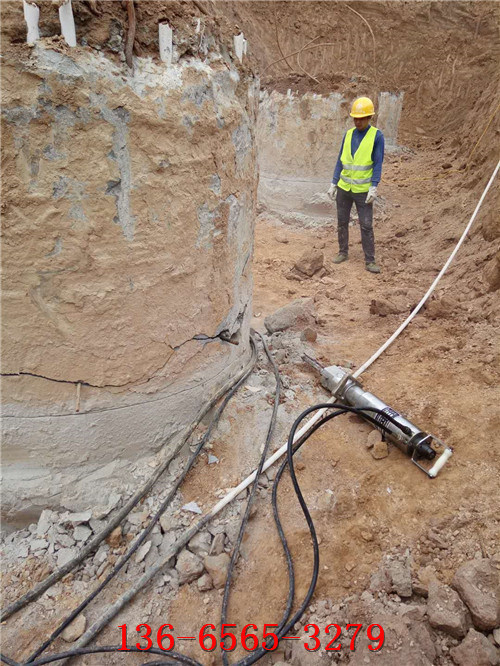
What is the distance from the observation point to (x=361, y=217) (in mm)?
5605

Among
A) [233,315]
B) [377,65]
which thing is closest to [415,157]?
[377,65]

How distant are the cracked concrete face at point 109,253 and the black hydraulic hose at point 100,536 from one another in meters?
0.08

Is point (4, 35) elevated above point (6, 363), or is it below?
above

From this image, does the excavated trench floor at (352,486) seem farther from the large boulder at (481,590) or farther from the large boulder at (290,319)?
the large boulder at (290,319)

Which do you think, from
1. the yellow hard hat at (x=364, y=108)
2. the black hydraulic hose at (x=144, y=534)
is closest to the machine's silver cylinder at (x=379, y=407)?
the black hydraulic hose at (x=144, y=534)

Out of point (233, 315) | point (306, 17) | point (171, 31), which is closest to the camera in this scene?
point (171, 31)

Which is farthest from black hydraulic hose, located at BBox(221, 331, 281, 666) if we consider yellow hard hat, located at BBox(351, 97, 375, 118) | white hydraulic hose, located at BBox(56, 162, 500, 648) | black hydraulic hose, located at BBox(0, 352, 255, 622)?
yellow hard hat, located at BBox(351, 97, 375, 118)

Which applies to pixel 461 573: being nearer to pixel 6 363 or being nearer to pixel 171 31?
pixel 6 363

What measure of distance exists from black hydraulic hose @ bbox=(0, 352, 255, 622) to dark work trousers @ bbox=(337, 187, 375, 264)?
155 inches

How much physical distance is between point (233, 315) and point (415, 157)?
10104 mm

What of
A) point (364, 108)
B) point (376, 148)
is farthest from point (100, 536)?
point (364, 108)

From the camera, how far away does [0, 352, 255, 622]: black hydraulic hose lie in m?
1.79

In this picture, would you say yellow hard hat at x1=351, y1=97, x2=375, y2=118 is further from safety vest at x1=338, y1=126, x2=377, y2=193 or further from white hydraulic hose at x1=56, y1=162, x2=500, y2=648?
white hydraulic hose at x1=56, y1=162, x2=500, y2=648

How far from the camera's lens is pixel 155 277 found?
196cm
